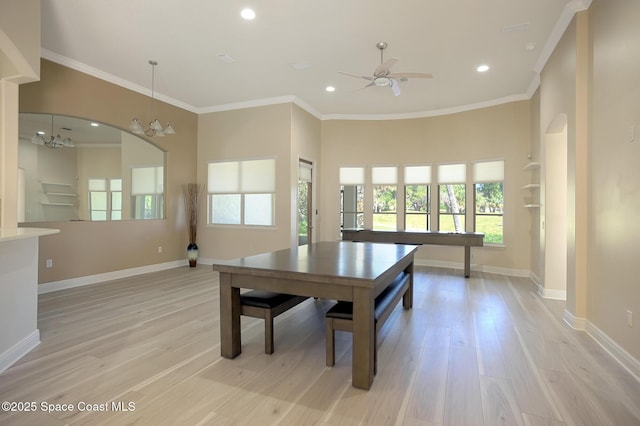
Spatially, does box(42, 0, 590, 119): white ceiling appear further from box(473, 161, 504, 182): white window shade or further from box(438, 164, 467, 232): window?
box(438, 164, 467, 232): window

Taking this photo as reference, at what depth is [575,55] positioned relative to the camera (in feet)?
10.8

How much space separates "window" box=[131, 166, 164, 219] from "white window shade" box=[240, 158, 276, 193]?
5.06 ft

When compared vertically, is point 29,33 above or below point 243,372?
above

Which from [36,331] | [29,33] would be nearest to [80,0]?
[29,33]

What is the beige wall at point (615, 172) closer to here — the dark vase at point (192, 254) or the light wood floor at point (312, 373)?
the light wood floor at point (312, 373)

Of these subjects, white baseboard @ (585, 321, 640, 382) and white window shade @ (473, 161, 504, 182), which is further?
white window shade @ (473, 161, 504, 182)

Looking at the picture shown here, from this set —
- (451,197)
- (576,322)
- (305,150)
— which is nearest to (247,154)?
(305,150)

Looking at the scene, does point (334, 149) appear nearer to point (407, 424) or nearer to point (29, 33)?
point (29, 33)

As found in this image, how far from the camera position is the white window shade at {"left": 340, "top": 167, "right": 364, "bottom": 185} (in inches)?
288

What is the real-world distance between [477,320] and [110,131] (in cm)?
603

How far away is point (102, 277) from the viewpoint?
5.13m

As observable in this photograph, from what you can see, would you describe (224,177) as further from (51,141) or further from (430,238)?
(430,238)

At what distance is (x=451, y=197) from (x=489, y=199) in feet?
2.33

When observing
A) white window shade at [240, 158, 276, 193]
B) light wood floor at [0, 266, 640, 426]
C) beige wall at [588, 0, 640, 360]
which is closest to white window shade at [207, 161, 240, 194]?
white window shade at [240, 158, 276, 193]
